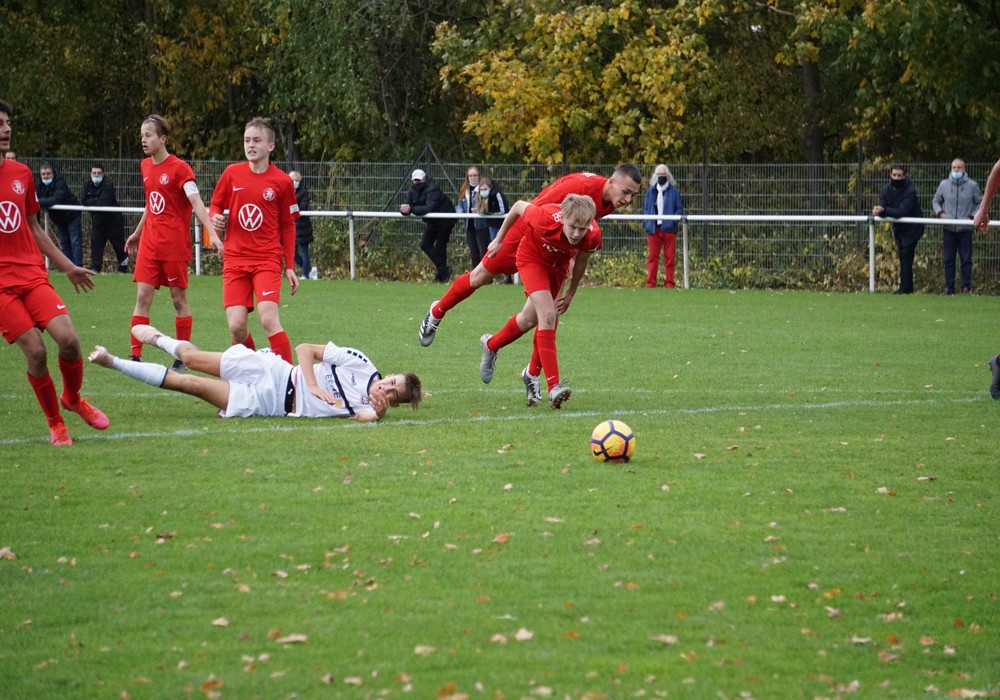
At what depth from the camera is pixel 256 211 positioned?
10.2 metres

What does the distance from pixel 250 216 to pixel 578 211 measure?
2.98m

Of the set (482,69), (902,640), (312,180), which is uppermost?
(482,69)

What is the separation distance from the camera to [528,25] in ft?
87.7

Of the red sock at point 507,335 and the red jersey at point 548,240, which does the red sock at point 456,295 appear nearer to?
the red sock at point 507,335

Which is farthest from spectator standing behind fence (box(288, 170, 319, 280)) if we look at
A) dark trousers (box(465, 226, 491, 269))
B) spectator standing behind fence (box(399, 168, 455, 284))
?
dark trousers (box(465, 226, 491, 269))

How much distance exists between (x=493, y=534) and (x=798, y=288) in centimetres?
1719

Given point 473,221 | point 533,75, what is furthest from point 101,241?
point 533,75

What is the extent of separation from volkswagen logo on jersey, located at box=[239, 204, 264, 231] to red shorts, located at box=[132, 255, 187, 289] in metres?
1.39

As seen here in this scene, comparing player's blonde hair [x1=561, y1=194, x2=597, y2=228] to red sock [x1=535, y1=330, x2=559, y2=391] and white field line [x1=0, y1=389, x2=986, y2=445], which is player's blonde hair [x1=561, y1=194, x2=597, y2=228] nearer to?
red sock [x1=535, y1=330, x2=559, y2=391]

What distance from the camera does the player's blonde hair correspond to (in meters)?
8.72

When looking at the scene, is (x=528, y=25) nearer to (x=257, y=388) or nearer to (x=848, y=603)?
(x=257, y=388)

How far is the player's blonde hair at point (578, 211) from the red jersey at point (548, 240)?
240 mm

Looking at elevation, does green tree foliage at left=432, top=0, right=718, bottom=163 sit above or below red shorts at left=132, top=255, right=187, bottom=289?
above

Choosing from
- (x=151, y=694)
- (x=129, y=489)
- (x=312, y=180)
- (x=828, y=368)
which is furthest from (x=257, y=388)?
(x=312, y=180)
